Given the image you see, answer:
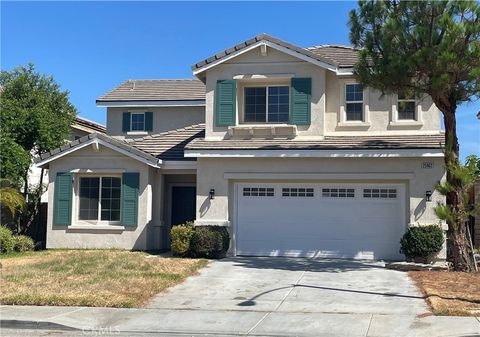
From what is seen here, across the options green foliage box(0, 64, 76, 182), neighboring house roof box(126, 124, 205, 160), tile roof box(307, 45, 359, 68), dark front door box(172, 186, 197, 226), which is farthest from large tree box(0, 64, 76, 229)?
tile roof box(307, 45, 359, 68)

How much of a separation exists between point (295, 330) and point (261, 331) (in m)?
0.53

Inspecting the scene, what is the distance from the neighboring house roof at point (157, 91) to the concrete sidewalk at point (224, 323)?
15121 mm

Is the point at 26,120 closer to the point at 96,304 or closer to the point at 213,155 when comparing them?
the point at 213,155

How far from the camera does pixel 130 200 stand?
722 inches

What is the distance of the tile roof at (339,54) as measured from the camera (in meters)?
18.1

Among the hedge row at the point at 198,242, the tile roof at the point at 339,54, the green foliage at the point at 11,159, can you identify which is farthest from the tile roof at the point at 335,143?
the green foliage at the point at 11,159

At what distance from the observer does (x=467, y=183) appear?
45.8ft

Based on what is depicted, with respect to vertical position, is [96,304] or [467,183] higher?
[467,183]

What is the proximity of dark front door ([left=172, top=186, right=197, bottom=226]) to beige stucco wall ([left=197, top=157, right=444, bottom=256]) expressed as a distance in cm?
223

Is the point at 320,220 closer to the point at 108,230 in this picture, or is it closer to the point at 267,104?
the point at 267,104

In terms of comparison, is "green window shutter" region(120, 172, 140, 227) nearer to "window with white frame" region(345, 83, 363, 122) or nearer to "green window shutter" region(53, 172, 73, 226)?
"green window shutter" region(53, 172, 73, 226)

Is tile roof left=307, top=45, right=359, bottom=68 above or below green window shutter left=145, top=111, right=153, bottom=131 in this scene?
above

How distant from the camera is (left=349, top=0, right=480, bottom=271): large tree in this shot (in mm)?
13016

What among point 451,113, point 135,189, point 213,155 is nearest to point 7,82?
point 135,189
